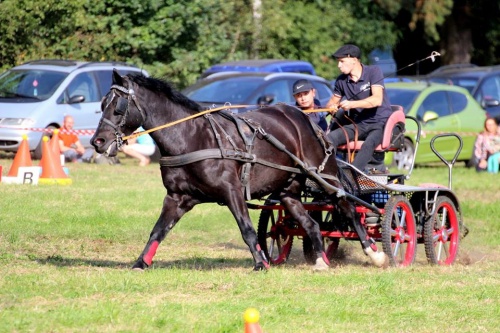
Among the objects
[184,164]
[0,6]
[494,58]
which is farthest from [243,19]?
[184,164]

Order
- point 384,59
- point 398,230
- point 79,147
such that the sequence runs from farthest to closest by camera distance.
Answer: point 384,59 < point 79,147 < point 398,230

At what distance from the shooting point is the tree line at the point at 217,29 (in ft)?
82.9

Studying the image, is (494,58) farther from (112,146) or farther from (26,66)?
(112,146)

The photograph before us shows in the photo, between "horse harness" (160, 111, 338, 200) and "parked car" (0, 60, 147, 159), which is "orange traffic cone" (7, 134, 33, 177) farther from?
"horse harness" (160, 111, 338, 200)

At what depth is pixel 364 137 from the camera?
11148 mm

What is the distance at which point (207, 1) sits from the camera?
2639cm

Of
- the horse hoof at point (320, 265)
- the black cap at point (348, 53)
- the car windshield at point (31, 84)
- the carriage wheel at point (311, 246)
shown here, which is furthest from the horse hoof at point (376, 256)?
the car windshield at point (31, 84)

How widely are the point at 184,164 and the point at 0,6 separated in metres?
15.7

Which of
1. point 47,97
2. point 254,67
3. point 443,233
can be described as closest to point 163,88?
point 443,233

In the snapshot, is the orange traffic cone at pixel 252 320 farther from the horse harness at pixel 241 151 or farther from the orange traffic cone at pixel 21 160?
the orange traffic cone at pixel 21 160

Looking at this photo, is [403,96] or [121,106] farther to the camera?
[403,96]

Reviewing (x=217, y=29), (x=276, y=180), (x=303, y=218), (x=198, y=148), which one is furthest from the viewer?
(x=217, y=29)

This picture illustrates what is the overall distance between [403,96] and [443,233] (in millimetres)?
10678

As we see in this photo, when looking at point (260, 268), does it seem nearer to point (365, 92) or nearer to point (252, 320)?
point (365, 92)
